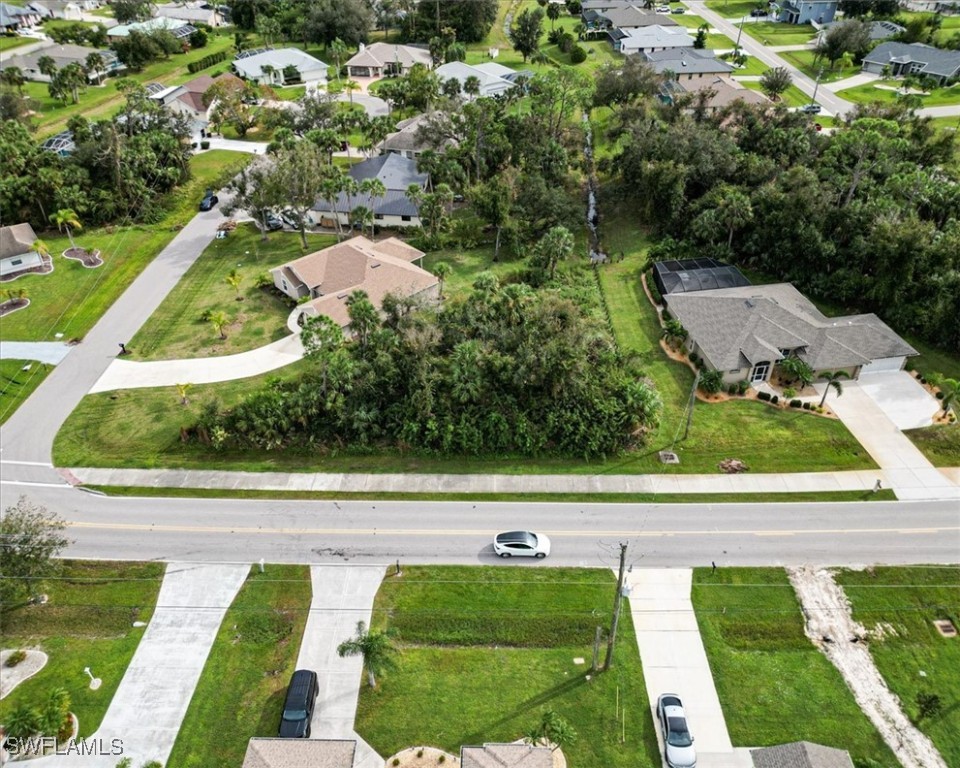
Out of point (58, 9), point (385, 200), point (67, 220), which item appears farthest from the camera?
point (58, 9)

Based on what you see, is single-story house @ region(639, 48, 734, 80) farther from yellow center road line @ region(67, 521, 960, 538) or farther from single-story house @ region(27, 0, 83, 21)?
single-story house @ region(27, 0, 83, 21)

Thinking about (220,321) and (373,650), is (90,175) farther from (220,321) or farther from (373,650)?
(373,650)

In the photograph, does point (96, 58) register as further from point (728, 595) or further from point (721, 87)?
point (728, 595)

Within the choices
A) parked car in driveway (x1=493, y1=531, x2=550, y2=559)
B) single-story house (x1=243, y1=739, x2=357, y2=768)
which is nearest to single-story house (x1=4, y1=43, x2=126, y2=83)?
parked car in driveway (x1=493, y1=531, x2=550, y2=559)

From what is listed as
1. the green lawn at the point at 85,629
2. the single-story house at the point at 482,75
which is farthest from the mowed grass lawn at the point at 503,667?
the single-story house at the point at 482,75

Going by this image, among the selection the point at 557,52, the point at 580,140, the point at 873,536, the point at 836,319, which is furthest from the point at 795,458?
the point at 557,52

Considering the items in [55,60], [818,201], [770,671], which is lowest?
[770,671]

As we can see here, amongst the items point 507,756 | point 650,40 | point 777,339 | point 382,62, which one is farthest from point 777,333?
point 650,40

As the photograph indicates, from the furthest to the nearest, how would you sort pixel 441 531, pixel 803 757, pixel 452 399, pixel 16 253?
1. pixel 16 253
2. pixel 452 399
3. pixel 441 531
4. pixel 803 757
